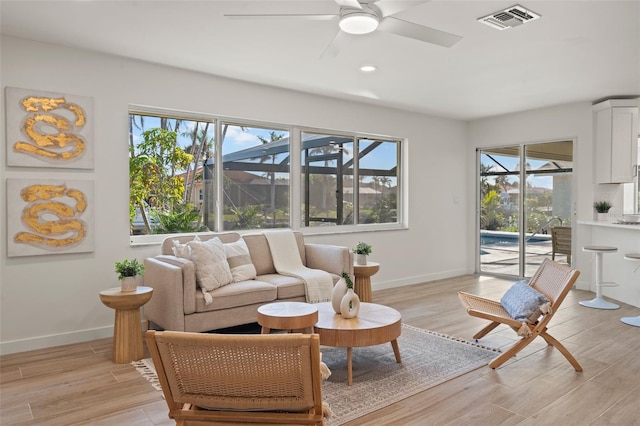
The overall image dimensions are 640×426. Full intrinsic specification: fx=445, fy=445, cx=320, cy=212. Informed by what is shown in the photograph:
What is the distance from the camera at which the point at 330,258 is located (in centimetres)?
463

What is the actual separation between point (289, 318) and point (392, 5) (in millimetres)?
2048

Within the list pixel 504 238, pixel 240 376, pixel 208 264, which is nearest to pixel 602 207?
pixel 504 238

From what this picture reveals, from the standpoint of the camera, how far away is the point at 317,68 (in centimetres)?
442

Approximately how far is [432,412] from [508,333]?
6.02ft

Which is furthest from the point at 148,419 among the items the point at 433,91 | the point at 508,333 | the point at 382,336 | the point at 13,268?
the point at 433,91

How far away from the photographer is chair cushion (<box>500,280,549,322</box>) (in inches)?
128

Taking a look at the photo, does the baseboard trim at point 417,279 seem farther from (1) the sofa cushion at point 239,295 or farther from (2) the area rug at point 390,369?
(1) the sofa cushion at point 239,295

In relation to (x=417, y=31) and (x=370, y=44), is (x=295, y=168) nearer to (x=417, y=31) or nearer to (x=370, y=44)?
(x=370, y=44)

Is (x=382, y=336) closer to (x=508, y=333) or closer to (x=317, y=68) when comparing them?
(x=508, y=333)

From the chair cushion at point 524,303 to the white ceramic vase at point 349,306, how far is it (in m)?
1.21

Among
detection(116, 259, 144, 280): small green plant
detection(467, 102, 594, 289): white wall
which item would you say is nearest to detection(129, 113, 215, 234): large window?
detection(116, 259, 144, 280): small green plant

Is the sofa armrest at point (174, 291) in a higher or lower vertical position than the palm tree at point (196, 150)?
lower

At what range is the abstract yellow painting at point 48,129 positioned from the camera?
356cm

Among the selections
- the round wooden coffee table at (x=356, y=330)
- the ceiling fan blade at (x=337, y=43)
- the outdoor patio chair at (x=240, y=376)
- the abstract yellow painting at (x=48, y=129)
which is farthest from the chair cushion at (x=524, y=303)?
the abstract yellow painting at (x=48, y=129)
